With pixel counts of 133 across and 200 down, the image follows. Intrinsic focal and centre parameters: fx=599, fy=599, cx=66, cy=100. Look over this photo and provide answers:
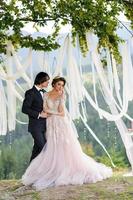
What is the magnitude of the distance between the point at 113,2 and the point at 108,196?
11.1 feet

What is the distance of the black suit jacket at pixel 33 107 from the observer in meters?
8.63

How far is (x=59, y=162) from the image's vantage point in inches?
349

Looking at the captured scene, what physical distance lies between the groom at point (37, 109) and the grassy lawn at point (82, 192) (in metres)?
0.77

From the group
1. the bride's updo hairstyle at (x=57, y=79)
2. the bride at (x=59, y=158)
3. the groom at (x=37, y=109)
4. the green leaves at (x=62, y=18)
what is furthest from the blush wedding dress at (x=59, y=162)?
the green leaves at (x=62, y=18)

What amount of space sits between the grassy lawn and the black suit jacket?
3.02 feet

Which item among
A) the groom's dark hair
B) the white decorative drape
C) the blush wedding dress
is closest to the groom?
the groom's dark hair

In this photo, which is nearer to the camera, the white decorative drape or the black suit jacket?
the black suit jacket

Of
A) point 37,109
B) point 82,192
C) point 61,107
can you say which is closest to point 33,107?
point 37,109

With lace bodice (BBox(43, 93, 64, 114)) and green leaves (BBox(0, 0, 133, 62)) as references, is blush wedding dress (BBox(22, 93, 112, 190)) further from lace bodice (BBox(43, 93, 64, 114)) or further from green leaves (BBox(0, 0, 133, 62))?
green leaves (BBox(0, 0, 133, 62))

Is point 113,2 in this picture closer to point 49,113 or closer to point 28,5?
point 28,5

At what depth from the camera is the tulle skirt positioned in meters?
8.72

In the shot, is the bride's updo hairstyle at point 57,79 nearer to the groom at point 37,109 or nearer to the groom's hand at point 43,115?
the groom at point 37,109

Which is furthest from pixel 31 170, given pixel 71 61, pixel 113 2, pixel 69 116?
pixel 113 2

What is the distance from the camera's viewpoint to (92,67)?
8.78 metres
